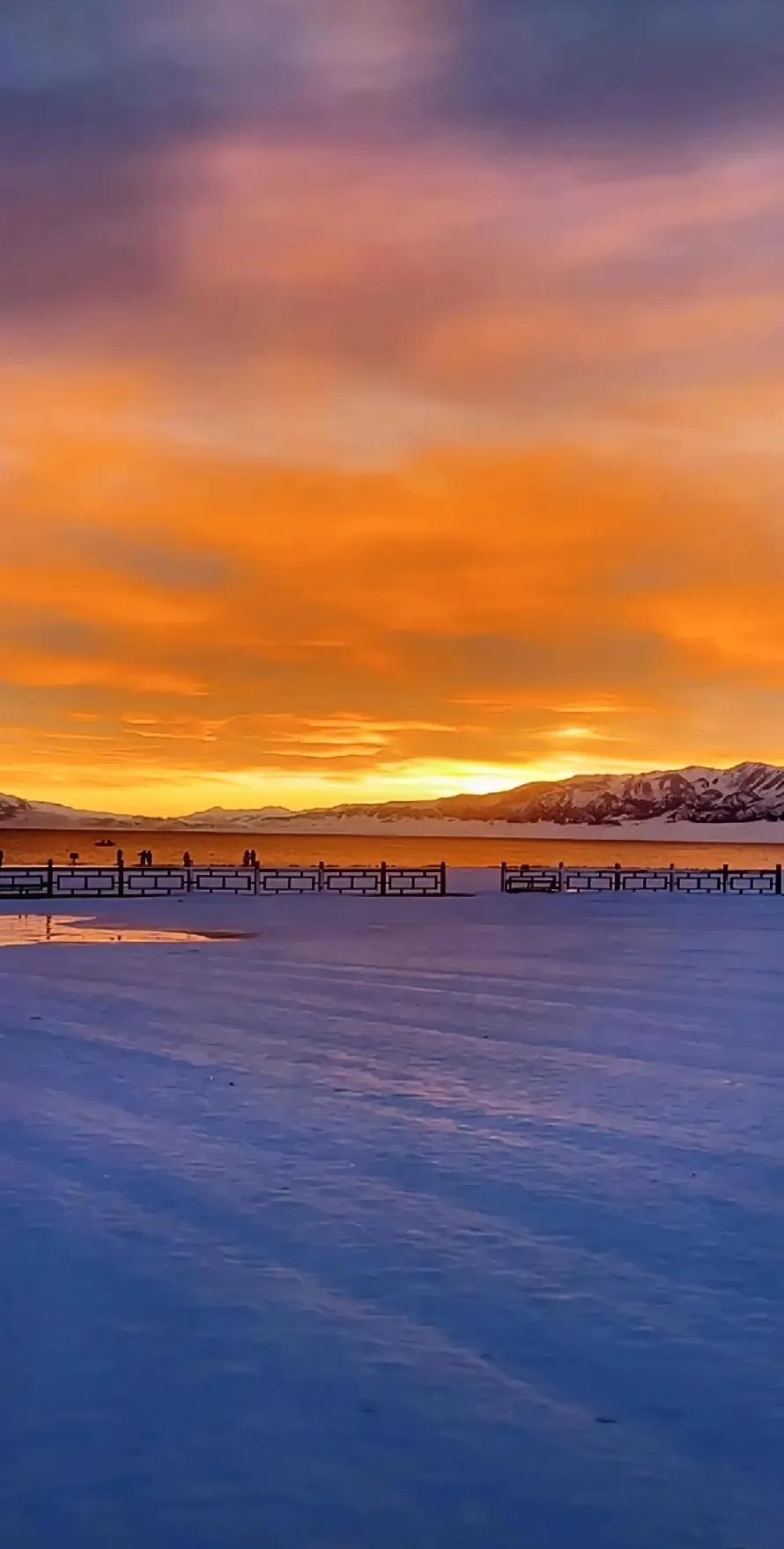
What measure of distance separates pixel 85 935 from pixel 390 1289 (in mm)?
22942

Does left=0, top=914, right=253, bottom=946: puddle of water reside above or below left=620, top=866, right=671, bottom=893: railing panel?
below

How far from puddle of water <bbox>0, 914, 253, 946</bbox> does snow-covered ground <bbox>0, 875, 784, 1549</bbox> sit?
1254 centimetres

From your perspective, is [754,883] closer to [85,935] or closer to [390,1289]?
[85,935]

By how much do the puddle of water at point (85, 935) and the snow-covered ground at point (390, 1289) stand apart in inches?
494

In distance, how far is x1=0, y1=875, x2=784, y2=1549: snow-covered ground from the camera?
420cm

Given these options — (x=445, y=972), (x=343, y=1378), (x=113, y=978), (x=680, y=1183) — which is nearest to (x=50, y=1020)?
(x=113, y=978)

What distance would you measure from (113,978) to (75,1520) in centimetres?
1542

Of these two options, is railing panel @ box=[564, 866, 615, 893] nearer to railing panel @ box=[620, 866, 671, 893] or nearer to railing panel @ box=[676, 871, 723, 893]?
railing panel @ box=[620, 866, 671, 893]

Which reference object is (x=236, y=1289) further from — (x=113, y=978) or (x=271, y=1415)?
(x=113, y=978)

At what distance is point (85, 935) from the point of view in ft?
92.0

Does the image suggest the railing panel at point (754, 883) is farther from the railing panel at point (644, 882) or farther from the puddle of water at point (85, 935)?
the puddle of water at point (85, 935)

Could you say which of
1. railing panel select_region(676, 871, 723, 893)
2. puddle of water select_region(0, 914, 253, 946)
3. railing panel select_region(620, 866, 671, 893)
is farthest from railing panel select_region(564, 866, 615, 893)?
puddle of water select_region(0, 914, 253, 946)

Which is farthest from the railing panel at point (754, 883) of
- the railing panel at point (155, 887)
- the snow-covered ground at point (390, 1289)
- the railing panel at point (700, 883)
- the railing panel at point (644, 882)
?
the snow-covered ground at point (390, 1289)

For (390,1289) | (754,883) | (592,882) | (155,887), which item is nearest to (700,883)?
(754,883)
